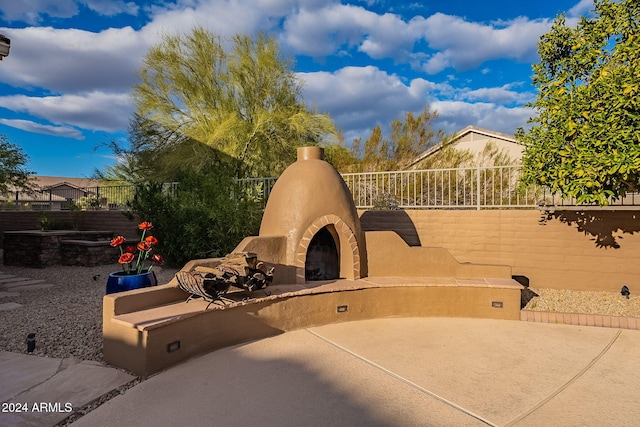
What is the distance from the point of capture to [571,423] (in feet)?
10.4

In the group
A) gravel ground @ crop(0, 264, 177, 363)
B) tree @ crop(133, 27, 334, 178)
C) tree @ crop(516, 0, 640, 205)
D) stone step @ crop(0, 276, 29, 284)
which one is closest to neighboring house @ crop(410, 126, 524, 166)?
tree @ crop(133, 27, 334, 178)

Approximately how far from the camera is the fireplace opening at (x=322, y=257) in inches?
282

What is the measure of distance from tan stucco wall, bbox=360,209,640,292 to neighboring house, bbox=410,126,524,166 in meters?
8.80

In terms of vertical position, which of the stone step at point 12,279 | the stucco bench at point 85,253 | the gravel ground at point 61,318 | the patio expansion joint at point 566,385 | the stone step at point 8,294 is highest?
the stucco bench at point 85,253

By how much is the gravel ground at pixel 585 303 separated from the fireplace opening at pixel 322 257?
3.49 meters

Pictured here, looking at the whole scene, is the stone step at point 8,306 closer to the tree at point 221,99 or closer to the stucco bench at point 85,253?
the stucco bench at point 85,253

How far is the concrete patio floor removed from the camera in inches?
127

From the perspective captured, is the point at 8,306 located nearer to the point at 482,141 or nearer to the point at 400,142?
the point at 400,142

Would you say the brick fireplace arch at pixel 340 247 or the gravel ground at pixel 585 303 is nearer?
the brick fireplace arch at pixel 340 247

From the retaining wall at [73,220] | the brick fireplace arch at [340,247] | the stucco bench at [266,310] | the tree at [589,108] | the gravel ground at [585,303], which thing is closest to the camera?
the stucco bench at [266,310]

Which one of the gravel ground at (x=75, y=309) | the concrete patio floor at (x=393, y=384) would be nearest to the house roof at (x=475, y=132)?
the gravel ground at (x=75, y=309)

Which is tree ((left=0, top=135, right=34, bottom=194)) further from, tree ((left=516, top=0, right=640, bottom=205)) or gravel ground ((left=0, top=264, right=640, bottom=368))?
tree ((left=516, top=0, right=640, bottom=205))

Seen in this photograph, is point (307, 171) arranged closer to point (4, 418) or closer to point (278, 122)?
point (4, 418)

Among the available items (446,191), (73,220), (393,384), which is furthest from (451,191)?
(73,220)
